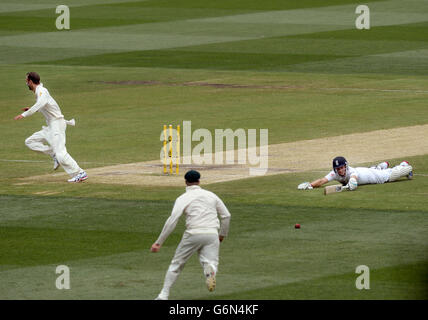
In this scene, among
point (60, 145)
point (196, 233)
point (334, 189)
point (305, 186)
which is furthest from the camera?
point (60, 145)

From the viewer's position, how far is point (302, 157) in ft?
89.4

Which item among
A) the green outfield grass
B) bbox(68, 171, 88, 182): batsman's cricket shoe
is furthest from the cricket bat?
bbox(68, 171, 88, 182): batsman's cricket shoe

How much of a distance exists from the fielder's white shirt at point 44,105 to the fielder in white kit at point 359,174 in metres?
5.48

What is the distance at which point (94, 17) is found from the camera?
58469mm

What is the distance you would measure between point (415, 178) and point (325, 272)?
27.3 feet

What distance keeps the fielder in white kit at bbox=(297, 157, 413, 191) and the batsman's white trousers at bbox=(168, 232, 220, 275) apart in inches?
Result: 318

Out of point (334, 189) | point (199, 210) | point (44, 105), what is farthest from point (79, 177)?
point (199, 210)

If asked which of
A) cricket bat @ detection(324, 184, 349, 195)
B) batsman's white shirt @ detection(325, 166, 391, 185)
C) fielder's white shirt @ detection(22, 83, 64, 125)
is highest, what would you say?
fielder's white shirt @ detection(22, 83, 64, 125)

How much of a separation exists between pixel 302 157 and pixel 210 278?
502 inches

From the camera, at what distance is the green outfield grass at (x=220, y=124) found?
54.8ft

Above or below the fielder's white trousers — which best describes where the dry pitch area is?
above

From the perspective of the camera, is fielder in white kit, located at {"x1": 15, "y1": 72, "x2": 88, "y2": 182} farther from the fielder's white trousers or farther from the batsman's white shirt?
the fielder's white trousers

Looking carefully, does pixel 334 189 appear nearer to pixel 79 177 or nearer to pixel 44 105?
pixel 79 177

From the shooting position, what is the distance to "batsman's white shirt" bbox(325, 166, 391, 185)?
2306 cm
